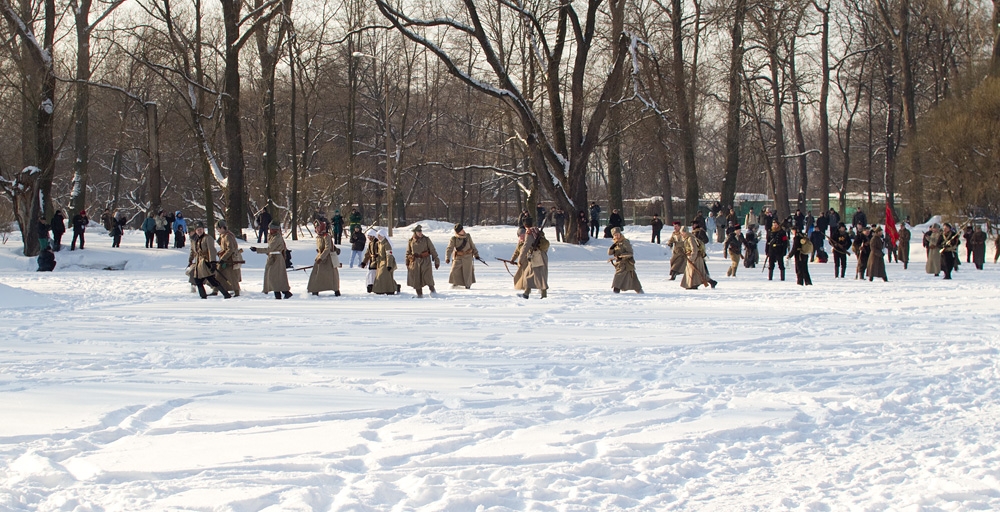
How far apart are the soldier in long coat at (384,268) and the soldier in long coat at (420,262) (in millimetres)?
345

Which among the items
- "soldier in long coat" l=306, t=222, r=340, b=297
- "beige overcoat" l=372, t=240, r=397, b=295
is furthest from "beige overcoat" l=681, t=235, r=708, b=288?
"soldier in long coat" l=306, t=222, r=340, b=297

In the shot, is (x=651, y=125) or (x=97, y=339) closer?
(x=97, y=339)

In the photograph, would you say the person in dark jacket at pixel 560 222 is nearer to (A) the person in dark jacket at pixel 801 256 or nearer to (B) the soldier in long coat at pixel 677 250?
(B) the soldier in long coat at pixel 677 250

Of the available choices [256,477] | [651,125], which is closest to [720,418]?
[256,477]

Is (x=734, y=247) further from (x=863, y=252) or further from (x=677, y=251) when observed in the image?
(x=677, y=251)

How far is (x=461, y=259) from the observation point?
20.1m

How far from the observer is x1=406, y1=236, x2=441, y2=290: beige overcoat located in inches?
731

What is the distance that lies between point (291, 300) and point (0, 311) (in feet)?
15.4

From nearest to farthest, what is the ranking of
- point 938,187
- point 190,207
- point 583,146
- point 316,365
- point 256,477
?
point 256,477 → point 316,365 → point 583,146 → point 938,187 → point 190,207

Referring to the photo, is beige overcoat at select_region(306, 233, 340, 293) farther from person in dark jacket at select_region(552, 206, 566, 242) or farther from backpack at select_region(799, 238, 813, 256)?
person in dark jacket at select_region(552, 206, 566, 242)

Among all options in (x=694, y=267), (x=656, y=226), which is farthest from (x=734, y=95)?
(x=694, y=267)

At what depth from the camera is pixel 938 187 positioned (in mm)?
37281

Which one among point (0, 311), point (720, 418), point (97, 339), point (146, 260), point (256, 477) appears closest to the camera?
point (256, 477)

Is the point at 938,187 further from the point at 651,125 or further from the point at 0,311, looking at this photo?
the point at 0,311
